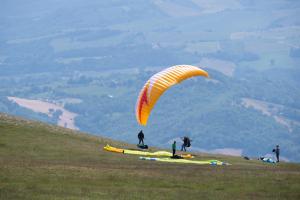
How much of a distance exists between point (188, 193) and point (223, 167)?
1607cm

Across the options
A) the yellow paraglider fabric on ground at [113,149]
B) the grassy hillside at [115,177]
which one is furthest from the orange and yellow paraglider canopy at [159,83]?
the grassy hillside at [115,177]

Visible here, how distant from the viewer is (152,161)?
67.9m

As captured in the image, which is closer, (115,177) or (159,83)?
(115,177)

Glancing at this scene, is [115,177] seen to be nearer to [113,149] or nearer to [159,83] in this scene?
→ [159,83]

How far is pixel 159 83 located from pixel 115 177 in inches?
832

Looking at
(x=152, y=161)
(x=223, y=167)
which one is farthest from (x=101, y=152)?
(x=223, y=167)

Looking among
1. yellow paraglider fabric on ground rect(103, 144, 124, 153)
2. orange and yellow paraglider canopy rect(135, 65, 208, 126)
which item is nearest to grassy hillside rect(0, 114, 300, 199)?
yellow paraglider fabric on ground rect(103, 144, 124, 153)

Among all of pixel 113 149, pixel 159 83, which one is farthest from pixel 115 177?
pixel 113 149

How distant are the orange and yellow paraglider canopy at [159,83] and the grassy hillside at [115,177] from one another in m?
5.99

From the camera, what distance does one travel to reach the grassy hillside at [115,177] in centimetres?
4841

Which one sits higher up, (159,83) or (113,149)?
(159,83)

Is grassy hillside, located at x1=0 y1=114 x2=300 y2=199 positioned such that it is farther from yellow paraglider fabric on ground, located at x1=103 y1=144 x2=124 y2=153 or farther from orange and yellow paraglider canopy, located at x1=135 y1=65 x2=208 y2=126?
orange and yellow paraglider canopy, located at x1=135 y1=65 x2=208 y2=126

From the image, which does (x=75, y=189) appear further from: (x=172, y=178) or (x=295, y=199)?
(x=295, y=199)

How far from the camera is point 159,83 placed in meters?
74.2
